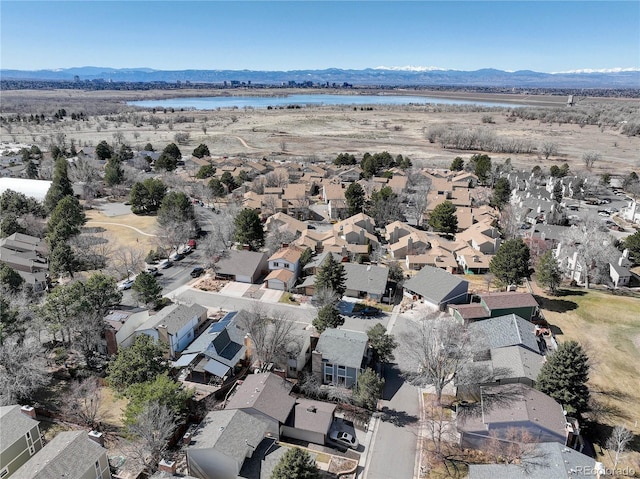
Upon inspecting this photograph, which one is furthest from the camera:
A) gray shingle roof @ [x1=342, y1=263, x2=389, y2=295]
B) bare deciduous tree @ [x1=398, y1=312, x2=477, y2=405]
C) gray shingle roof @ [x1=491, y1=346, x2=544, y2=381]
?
gray shingle roof @ [x1=342, y1=263, x2=389, y2=295]

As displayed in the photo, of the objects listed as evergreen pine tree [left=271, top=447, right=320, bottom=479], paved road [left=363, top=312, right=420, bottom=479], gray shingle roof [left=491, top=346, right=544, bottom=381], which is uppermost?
evergreen pine tree [left=271, top=447, right=320, bottom=479]

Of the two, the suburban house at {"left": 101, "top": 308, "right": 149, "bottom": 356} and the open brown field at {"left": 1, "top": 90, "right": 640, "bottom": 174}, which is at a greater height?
the open brown field at {"left": 1, "top": 90, "right": 640, "bottom": 174}

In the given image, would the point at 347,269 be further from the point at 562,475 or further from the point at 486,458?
the point at 562,475

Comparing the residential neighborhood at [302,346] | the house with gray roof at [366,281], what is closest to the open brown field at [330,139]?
the residential neighborhood at [302,346]

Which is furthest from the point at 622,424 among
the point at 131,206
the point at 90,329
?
the point at 131,206

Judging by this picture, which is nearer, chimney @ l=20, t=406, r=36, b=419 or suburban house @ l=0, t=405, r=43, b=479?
suburban house @ l=0, t=405, r=43, b=479

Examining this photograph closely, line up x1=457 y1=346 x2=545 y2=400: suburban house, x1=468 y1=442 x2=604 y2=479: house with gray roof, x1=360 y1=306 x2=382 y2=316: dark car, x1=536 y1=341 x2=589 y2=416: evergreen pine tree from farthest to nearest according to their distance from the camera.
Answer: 1. x1=360 y1=306 x2=382 y2=316: dark car
2. x1=457 y1=346 x2=545 y2=400: suburban house
3. x1=536 y1=341 x2=589 y2=416: evergreen pine tree
4. x1=468 y1=442 x2=604 y2=479: house with gray roof

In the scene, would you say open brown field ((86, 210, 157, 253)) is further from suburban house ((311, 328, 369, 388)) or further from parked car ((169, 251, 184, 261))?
suburban house ((311, 328, 369, 388))

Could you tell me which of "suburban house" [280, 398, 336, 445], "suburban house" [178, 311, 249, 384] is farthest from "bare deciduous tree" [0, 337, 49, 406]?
"suburban house" [280, 398, 336, 445]
